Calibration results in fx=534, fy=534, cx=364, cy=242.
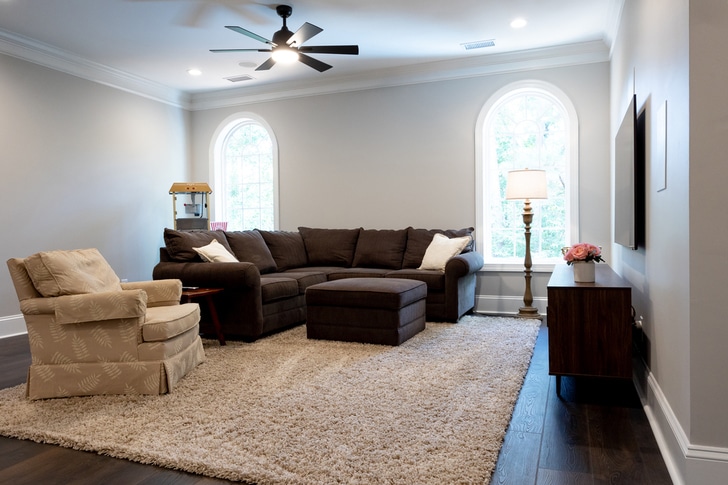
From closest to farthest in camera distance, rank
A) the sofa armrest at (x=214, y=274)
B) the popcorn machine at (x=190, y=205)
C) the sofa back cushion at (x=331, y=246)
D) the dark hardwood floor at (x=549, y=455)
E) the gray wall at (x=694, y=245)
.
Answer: the gray wall at (x=694, y=245), the dark hardwood floor at (x=549, y=455), the sofa armrest at (x=214, y=274), the sofa back cushion at (x=331, y=246), the popcorn machine at (x=190, y=205)

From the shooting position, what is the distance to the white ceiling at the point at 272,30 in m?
4.41

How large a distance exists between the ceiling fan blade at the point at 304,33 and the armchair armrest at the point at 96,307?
237cm

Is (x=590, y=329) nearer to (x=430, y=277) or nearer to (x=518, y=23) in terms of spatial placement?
(x=430, y=277)

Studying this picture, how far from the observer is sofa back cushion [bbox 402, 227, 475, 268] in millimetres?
5621

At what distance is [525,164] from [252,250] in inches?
121

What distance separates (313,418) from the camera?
100.0 inches

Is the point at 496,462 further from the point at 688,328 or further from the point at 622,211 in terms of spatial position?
the point at 622,211

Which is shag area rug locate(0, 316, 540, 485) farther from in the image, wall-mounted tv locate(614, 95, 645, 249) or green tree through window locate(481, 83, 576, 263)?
green tree through window locate(481, 83, 576, 263)

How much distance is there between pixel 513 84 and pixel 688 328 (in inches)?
174

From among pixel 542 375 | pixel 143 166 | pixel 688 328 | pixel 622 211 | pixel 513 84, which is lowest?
pixel 542 375

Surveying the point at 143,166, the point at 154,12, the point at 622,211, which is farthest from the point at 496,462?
the point at 143,166

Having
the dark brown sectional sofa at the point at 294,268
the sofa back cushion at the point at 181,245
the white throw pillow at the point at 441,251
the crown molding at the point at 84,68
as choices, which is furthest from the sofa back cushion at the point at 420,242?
the crown molding at the point at 84,68

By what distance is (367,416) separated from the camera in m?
2.56

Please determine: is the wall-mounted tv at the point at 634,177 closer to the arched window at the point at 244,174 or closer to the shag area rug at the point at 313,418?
the shag area rug at the point at 313,418
